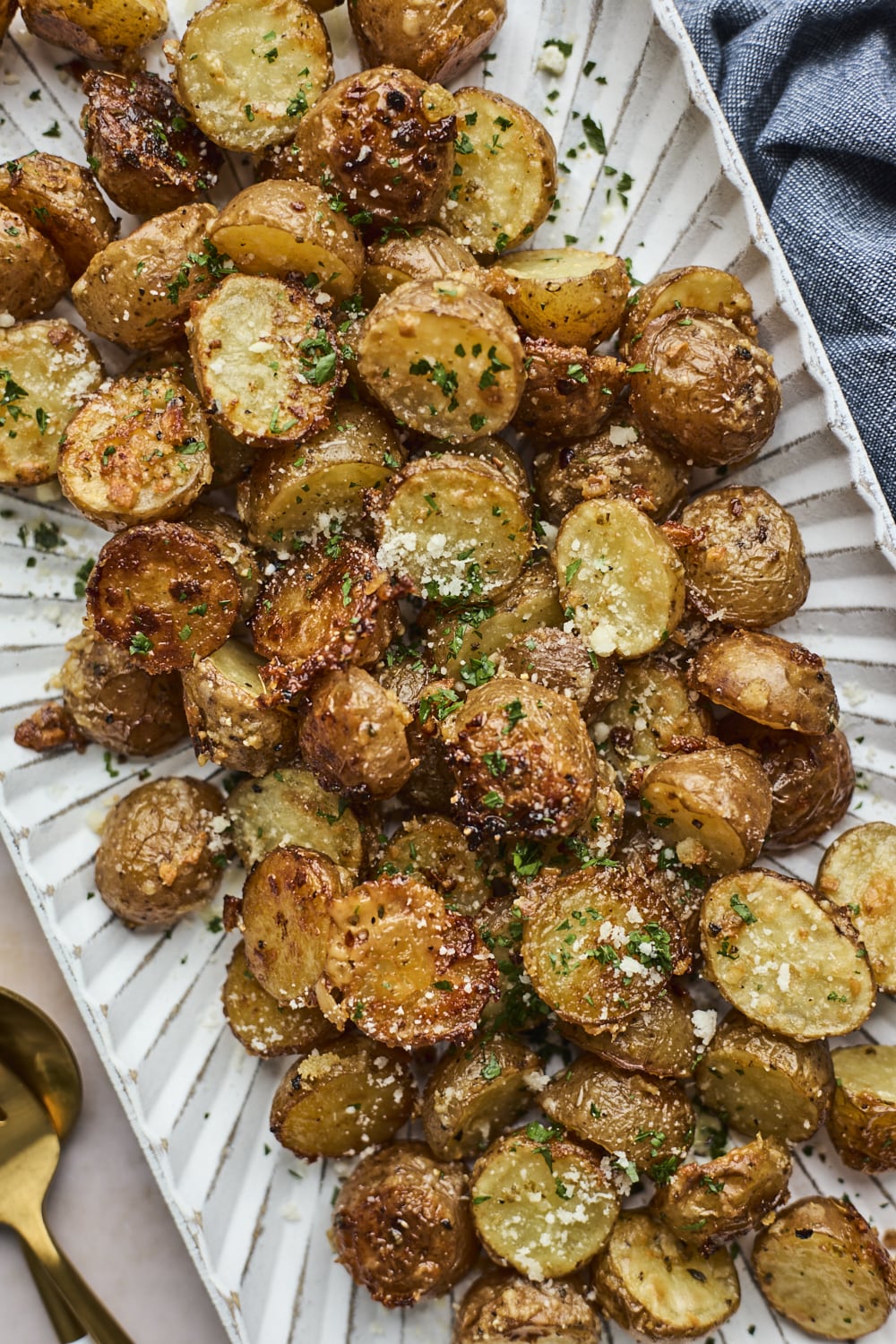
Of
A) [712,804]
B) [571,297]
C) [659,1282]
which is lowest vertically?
[659,1282]

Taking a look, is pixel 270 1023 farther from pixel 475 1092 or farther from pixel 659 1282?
pixel 659 1282

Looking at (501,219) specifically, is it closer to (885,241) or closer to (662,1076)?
(885,241)

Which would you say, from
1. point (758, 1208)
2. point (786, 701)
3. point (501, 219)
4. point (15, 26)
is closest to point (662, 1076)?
point (758, 1208)

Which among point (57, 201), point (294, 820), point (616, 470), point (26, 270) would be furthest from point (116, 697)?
point (616, 470)

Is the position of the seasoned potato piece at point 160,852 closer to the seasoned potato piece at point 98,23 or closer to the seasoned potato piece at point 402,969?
the seasoned potato piece at point 402,969

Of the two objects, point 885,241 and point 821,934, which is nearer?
point 821,934

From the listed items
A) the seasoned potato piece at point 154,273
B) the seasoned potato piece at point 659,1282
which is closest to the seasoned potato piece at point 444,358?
the seasoned potato piece at point 154,273
